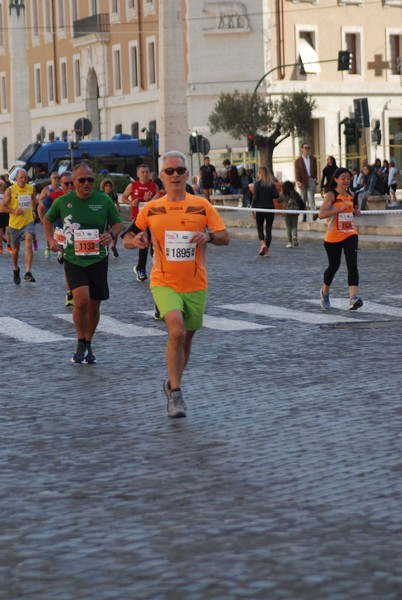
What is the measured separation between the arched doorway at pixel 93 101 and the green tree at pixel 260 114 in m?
12.6

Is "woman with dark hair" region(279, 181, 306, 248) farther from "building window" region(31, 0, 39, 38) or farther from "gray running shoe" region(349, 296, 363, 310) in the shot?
"building window" region(31, 0, 39, 38)

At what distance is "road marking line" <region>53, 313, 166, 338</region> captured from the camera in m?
15.4

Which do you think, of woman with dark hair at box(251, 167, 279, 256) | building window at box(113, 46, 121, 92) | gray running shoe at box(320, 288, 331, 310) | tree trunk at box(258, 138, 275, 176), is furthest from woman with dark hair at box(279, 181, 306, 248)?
building window at box(113, 46, 121, 92)

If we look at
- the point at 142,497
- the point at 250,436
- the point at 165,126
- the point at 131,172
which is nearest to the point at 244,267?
the point at 250,436

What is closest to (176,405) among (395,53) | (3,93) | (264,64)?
(264,64)

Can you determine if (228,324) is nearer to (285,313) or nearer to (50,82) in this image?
(285,313)

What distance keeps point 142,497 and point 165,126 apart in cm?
4192

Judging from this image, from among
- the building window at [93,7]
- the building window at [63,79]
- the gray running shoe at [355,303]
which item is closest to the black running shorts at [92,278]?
the gray running shoe at [355,303]

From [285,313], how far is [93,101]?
59.9 metres

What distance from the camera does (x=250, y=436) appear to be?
29.2 ft

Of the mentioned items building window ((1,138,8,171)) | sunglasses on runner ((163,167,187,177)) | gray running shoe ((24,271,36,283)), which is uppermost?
building window ((1,138,8,171))

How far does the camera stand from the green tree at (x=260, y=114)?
6306 cm

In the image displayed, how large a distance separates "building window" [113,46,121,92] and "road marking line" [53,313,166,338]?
189 feet

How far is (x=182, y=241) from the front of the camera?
33.3ft
